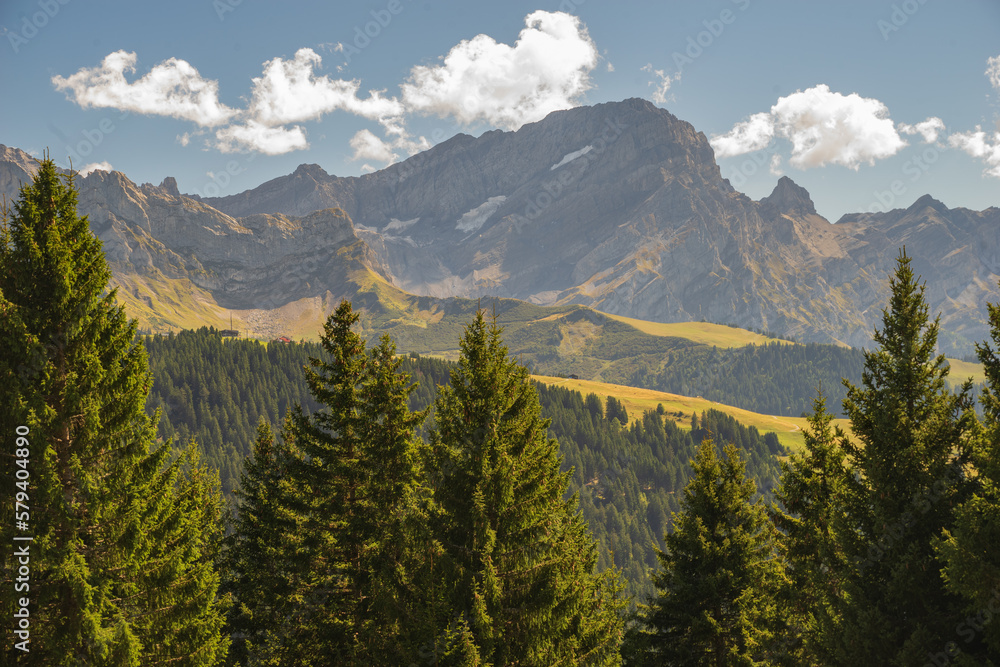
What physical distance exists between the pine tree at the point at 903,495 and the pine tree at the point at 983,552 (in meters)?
0.78

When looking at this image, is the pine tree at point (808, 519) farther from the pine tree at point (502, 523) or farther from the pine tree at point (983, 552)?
the pine tree at point (502, 523)

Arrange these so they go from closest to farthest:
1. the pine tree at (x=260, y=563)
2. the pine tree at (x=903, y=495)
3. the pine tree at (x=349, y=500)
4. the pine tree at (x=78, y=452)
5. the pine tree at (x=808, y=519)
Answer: the pine tree at (x=78, y=452) → the pine tree at (x=903, y=495) → the pine tree at (x=349, y=500) → the pine tree at (x=808, y=519) → the pine tree at (x=260, y=563)

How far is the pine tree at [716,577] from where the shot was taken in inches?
842

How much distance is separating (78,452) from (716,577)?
19.5 metres

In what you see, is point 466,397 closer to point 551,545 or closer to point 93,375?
point 551,545

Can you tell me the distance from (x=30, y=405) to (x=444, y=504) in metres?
9.70

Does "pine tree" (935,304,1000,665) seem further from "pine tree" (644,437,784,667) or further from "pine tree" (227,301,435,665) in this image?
"pine tree" (227,301,435,665)

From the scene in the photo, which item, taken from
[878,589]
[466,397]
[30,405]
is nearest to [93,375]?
[30,405]

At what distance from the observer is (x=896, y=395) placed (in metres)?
18.2

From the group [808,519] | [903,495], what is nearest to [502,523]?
[903,495]

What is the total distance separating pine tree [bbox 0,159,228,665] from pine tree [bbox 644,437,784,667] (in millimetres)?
16074

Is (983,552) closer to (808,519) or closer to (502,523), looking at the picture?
(808,519)

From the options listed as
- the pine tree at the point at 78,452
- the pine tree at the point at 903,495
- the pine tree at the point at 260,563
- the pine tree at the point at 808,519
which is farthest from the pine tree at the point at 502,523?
the pine tree at the point at 808,519

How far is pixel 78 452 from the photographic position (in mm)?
14305
